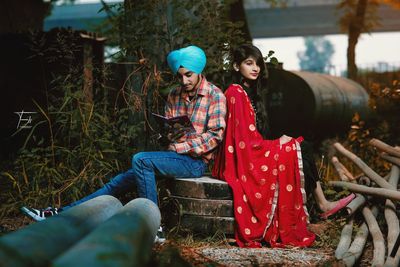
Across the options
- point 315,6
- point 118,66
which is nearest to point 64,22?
point 315,6

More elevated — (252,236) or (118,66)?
(118,66)

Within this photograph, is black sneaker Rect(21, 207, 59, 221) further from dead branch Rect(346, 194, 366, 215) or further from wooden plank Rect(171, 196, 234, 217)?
dead branch Rect(346, 194, 366, 215)

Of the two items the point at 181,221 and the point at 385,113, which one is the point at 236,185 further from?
the point at 385,113

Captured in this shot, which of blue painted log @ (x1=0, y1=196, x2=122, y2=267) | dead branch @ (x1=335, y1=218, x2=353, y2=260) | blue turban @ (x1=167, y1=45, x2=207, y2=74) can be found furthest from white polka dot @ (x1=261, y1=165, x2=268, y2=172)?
blue painted log @ (x1=0, y1=196, x2=122, y2=267)

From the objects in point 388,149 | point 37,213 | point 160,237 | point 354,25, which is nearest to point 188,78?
point 160,237

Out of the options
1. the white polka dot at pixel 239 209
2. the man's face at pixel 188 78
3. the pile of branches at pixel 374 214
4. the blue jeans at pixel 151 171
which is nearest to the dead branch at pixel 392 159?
the pile of branches at pixel 374 214

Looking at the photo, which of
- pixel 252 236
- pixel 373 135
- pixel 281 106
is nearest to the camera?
pixel 252 236

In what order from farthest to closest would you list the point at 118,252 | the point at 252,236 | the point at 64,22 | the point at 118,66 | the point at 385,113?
the point at 64,22, the point at 385,113, the point at 118,66, the point at 252,236, the point at 118,252

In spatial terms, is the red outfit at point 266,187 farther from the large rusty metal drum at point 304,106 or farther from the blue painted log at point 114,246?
the large rusty metal drum at point 304,106

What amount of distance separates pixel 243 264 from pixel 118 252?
2.19 metres

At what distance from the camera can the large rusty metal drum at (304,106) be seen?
41.3 feet

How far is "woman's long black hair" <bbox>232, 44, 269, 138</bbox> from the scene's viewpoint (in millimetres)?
6629

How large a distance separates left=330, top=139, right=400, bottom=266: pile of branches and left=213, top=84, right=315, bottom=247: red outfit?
438mm

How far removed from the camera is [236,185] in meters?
6.38
